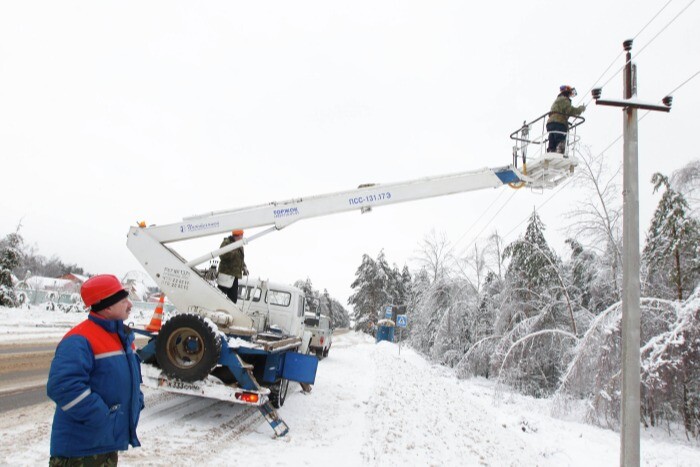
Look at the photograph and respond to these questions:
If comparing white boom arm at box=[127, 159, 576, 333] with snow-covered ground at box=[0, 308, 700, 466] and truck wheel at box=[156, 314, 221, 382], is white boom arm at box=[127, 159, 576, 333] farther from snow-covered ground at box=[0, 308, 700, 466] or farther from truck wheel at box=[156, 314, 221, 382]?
snow-covered ground at box=[0, 308, 700, 466]

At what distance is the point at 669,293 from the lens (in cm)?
1391

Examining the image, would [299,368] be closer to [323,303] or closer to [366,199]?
[366,199]

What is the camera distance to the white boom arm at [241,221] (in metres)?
8.09

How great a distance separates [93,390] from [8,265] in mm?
27054

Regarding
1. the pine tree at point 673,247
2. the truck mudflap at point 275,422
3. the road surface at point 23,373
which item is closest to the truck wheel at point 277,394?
the truck mudflap at point 275,422

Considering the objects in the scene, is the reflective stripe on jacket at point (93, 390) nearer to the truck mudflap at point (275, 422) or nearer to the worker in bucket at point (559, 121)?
the truck mudflap at point (275, 422)

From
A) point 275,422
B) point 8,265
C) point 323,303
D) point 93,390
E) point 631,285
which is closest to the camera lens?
point 93,390

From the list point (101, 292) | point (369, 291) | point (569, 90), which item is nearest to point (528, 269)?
point (569, 90)

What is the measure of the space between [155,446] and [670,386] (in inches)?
460

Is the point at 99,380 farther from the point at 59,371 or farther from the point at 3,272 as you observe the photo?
the point at 3,272

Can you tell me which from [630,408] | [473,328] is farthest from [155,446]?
[473,328]

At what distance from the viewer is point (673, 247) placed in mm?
13117

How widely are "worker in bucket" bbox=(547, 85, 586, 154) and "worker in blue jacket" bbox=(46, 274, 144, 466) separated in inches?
320

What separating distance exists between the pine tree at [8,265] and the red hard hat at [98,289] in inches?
1033
